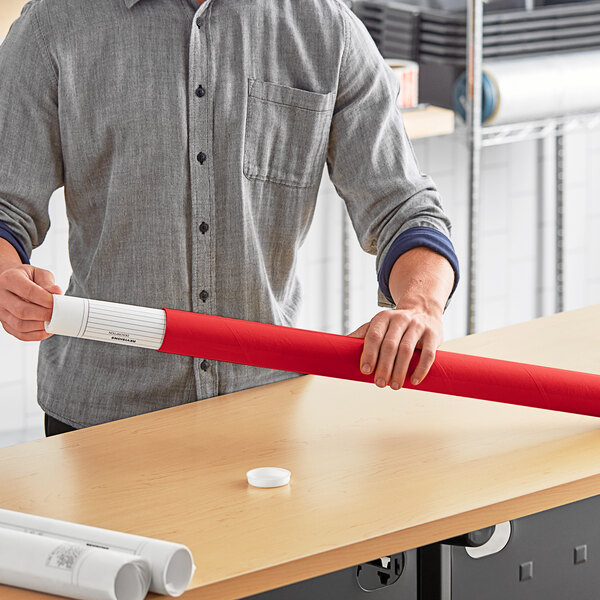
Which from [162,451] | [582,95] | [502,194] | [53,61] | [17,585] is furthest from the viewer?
[502,194]

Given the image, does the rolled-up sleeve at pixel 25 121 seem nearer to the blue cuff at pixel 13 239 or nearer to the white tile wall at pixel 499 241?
the blue cuff at pixel 13 239

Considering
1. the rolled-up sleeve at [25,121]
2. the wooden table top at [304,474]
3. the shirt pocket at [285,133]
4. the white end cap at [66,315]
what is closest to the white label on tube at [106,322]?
the white end cap at [66,315]

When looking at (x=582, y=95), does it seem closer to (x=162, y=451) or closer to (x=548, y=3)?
(x=548, y=3)

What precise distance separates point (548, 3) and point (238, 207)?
2063 mm

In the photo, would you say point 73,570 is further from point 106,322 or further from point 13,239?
point 13,239

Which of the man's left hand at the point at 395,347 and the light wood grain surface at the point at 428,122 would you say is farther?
the light wood grain surface at the point at 428,122

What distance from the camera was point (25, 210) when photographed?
1.54m

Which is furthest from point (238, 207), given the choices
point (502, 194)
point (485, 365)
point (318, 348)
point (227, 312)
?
point (502, 194)

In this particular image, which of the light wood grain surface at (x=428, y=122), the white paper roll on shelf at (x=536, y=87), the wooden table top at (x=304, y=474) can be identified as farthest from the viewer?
the white paper roll on shelf at (x=536, y=87)

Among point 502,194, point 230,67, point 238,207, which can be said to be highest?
point 230,67

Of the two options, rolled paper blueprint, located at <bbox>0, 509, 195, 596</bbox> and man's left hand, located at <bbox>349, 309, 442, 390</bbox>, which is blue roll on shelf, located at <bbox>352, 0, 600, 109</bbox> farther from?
rolled paper blueprint, located at <bbox>0, 509, 195, 596</bbox>

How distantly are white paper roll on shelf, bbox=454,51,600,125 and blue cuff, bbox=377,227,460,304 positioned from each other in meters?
1.59

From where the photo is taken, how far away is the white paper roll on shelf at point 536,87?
10.0 ft

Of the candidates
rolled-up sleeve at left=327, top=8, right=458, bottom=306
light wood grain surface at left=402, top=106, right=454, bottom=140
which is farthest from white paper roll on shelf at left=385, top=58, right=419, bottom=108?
rolled-up sleeve at left=327, top=8, right=458, bottom=306
